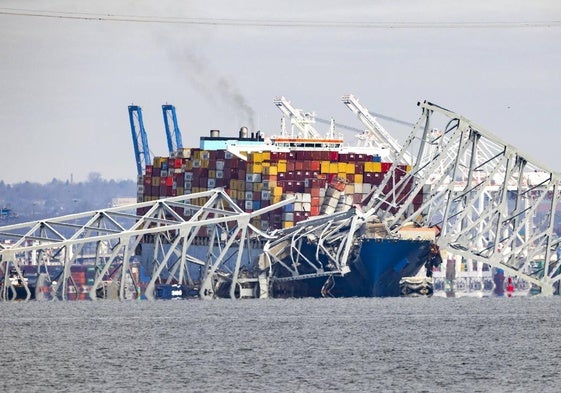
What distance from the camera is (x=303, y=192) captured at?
173 metres

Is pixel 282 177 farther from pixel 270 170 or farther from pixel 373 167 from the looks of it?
pixel 373 167

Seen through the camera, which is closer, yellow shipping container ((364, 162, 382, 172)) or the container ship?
the container ship

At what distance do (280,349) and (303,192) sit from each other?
8328cm

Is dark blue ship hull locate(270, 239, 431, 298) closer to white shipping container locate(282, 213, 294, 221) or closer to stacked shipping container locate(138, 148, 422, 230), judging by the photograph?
stacked shipping container locate(138, 148, 422, 230)

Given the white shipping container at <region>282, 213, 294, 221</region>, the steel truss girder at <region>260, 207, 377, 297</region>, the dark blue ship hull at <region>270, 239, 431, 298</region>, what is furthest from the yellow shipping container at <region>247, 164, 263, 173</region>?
the dark blue ship hull at <region>270, 239, 431, 298</region>

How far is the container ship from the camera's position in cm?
15175

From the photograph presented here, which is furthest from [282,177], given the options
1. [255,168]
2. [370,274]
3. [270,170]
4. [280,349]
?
[280,349]

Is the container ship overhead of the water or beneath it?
overhead

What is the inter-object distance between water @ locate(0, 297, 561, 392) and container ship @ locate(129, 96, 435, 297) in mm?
18252

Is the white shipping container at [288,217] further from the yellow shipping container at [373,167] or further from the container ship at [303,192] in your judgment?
the yellow shipping container at [373,167]

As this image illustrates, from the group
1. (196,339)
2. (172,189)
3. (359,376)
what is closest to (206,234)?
(172,189)

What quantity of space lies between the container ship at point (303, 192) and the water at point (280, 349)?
18252 millimetres

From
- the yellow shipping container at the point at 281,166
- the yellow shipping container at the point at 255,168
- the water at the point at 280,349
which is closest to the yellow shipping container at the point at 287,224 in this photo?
the yellow shipping container at the point at 281,166

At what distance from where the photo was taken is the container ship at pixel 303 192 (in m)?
152
